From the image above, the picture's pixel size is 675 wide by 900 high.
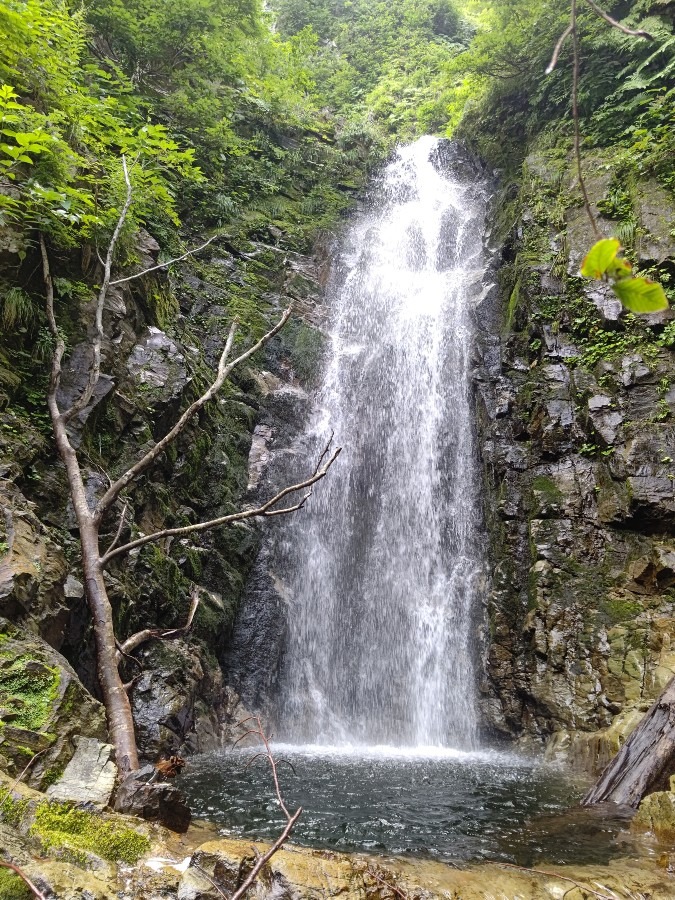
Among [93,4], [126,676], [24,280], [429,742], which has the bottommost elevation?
[429,742]

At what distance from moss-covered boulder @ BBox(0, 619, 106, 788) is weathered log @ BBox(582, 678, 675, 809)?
4502 mm

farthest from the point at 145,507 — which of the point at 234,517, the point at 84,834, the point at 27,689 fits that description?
the point at 84,834

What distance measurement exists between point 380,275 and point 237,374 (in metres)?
6.29

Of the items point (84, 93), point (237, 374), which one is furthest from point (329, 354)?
point (84, 93)

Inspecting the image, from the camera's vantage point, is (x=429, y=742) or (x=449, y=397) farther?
(x=449, y=397)

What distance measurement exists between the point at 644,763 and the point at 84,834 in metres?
4.72

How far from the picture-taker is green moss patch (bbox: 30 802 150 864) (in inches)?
94.0

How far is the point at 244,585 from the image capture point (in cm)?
1005

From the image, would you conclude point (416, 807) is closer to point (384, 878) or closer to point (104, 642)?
point (384, 878)

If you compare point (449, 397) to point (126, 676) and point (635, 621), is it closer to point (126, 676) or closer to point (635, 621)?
point (635, 621)

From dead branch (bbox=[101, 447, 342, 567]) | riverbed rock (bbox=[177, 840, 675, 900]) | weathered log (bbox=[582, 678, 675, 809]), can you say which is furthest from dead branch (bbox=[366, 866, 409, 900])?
weathered log (bbox=[582, 678, 675, 809])

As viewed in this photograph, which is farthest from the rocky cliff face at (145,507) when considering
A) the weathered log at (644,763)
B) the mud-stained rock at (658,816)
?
the weathered log at (644,763)

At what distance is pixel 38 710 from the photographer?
134 inches

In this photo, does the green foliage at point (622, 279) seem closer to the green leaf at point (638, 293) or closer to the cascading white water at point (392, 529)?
the green leaf at point (638, 293)
